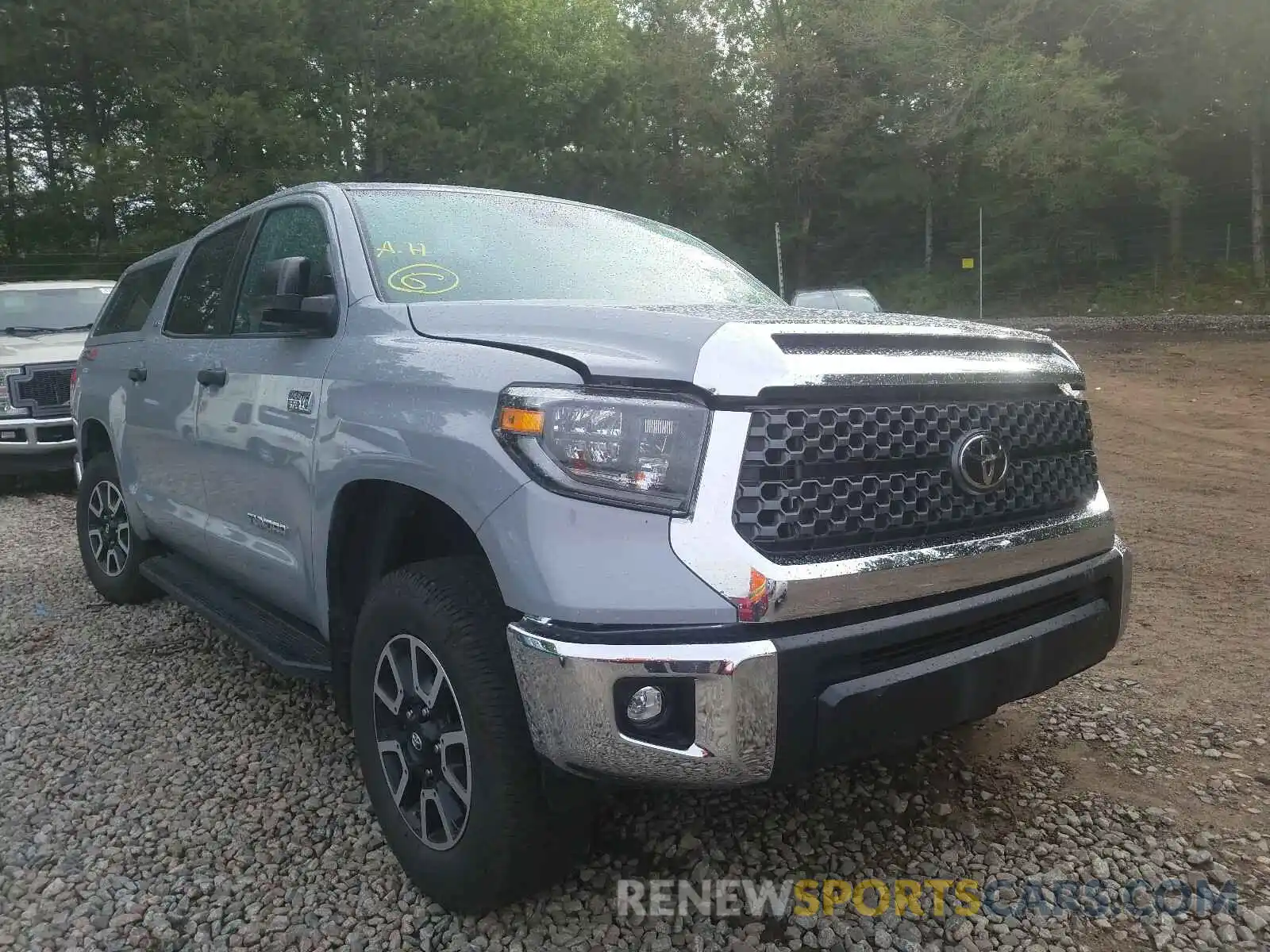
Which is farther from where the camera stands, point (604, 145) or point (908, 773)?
point (604, 145)

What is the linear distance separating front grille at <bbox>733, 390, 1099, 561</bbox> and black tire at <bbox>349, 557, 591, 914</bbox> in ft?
2.17

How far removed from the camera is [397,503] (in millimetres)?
2598

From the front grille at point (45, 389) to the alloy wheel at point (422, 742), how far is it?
7.35 metres

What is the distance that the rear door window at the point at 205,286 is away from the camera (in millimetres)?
3912

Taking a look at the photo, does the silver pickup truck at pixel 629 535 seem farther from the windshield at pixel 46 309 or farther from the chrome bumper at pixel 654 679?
the windshield at pixel 46 309

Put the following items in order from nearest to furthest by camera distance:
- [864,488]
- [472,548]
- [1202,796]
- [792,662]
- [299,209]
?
1. [792,662]
2. [864,488]
3. [472,548]
4. [1202,796]
5. [299,209]

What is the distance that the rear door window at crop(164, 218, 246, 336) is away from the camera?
3.91 metres

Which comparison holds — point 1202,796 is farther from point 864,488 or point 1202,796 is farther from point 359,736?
point 359,736

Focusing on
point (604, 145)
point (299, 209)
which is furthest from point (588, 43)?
point (299, 209)

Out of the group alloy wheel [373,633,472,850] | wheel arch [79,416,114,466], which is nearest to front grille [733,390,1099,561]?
alloy wheel [373,633,472,850]

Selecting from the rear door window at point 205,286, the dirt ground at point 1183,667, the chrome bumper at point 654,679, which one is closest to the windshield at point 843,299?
the dirt ground at point 1183,667

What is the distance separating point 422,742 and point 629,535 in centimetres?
86

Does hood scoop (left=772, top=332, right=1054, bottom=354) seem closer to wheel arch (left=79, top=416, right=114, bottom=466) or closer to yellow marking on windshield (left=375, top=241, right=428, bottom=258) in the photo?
yellow marking on windshield (left=375, top=241, right=428, bottom=258)

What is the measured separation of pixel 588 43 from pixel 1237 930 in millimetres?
A: 32782
